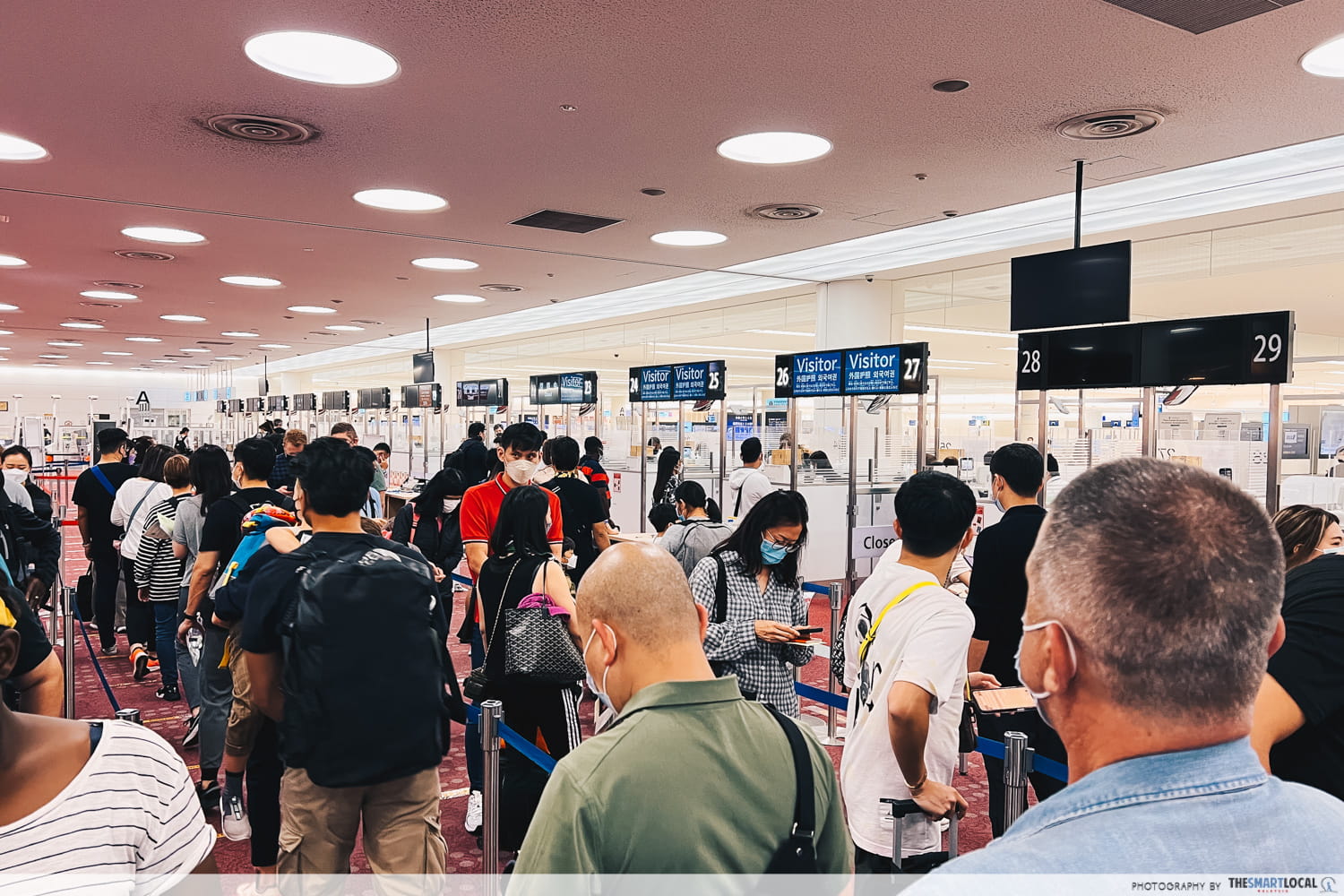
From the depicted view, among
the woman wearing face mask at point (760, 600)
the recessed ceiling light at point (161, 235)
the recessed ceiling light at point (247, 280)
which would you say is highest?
the recessed ceiling light at point (161, 235)

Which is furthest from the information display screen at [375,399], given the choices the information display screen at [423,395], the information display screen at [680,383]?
the information display screen at [680,383]

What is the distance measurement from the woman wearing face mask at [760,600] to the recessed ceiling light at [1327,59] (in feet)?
10.0

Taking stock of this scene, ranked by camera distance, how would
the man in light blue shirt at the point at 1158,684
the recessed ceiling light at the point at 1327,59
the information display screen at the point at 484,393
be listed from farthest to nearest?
the information display screen at the point at 484,393, the recessed ceiling light at the point at 1327,59, the man in light blue shirt at the point at 1158,684

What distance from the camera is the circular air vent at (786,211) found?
6.97m

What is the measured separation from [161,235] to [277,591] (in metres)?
7.32

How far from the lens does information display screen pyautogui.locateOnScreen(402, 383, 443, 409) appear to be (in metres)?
14.9

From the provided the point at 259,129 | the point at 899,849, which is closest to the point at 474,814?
the point at 899,849

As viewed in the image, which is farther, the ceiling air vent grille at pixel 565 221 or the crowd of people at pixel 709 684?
the ceiling air vent grille at pixel 565 221

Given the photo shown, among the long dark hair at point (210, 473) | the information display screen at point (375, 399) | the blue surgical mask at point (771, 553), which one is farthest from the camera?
the information display screen at point (375, 399)

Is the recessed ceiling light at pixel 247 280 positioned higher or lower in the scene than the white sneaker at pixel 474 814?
higher

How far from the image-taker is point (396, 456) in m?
15.7

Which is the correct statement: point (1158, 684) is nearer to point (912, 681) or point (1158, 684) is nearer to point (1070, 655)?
point (1070, 655)

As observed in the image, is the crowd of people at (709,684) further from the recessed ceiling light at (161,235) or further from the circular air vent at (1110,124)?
the recessed ceiling light at (161,235)

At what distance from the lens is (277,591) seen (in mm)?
2461
